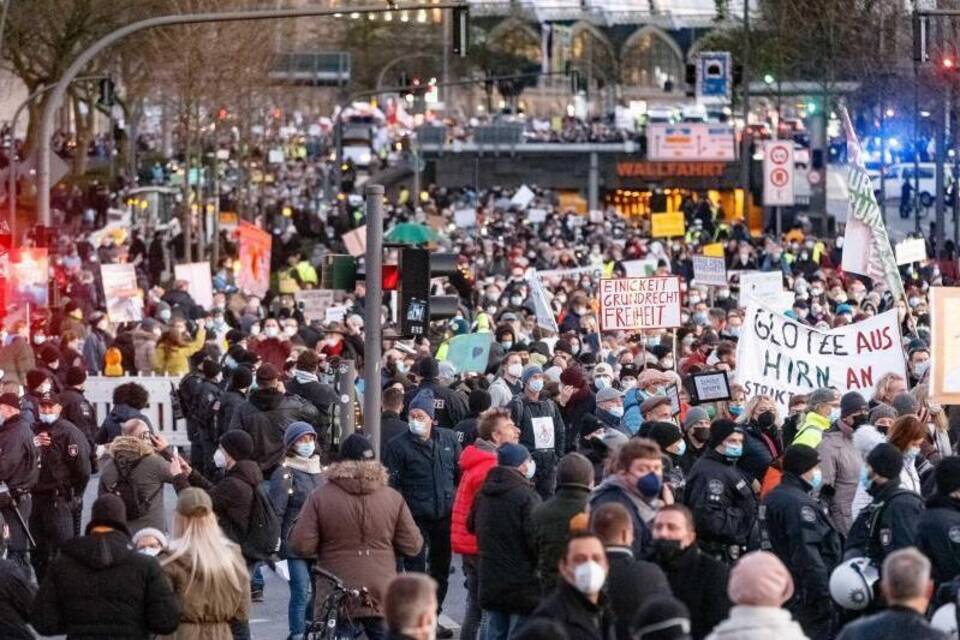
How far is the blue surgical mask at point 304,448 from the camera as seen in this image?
55.8 feet

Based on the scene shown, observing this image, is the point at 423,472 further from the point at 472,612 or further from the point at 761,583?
the point at 761,583

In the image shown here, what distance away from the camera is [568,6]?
548 feet

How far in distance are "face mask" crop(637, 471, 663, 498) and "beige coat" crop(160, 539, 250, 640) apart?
1.82m

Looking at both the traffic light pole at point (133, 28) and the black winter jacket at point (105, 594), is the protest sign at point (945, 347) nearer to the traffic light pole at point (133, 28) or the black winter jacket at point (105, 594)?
the black winter jacket at point (105, 594)

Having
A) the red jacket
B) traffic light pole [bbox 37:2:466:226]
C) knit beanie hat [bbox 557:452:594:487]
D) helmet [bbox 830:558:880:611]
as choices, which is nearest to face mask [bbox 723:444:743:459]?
the red jacket

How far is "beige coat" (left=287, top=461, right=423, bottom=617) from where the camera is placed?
1416 centimetres

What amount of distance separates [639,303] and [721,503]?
12.8 m

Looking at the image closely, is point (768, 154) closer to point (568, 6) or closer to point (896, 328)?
point (896, 328)

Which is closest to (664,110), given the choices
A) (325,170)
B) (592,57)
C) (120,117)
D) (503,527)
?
(120,117)

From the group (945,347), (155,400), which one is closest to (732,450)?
(945,347)

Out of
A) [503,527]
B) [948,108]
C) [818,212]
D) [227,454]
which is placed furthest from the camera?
[818,212]

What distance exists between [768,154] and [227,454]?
38946mm

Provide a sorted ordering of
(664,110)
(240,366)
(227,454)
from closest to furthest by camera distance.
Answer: (227,454), (240,366), (664,110)

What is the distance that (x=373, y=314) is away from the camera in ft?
56.7
